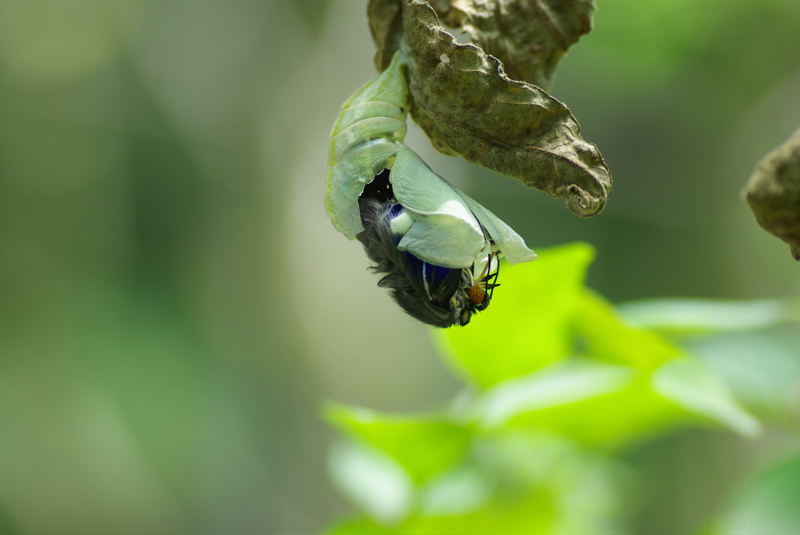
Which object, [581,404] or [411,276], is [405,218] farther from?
[581,404]

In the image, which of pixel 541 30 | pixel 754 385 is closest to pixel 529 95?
pixel 541 30

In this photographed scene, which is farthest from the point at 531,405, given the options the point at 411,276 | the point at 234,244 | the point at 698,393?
the point at 234,244

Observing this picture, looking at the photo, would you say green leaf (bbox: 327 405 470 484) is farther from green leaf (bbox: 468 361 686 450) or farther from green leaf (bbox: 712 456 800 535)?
green leaf (bbox: 712 456 800 535)

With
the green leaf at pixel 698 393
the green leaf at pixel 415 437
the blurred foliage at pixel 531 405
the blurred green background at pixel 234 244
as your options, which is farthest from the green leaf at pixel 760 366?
the blurred green background at pixel 234 244

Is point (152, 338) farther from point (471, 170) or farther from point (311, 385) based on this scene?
point (471, 170)

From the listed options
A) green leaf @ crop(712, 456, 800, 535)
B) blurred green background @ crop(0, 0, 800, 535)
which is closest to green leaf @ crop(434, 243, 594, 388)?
green leaf @ crop(712, 456, 800, 535)

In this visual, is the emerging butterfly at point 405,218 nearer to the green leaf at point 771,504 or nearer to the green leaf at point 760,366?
the green leaf at point 771,504
